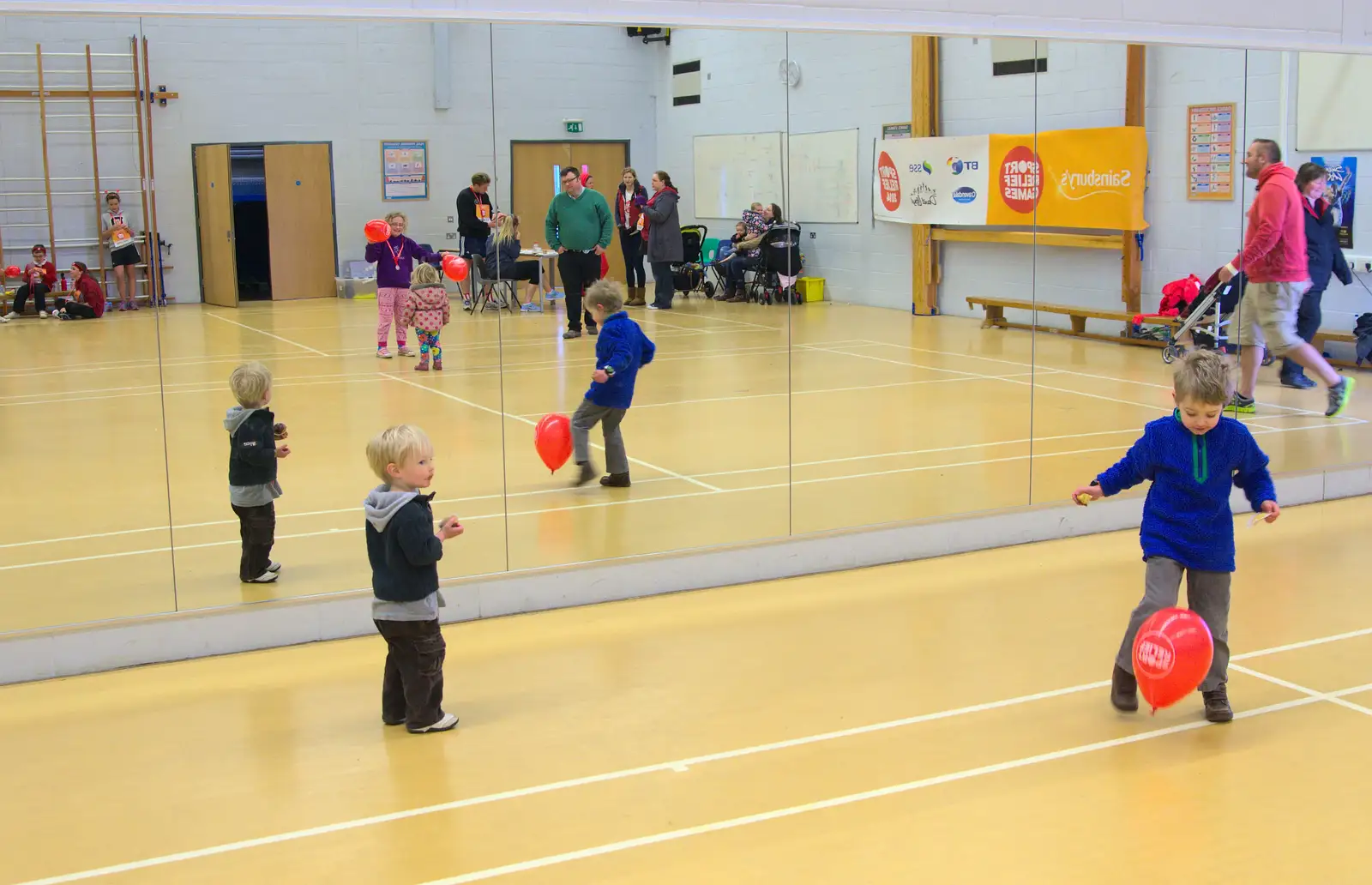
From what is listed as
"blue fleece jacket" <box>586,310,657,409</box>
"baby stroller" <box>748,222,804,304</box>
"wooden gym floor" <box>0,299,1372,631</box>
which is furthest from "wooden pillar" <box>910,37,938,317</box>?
"blue fleece jacket" <box>586,310,657,409</box>

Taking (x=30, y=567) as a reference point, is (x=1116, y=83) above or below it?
above

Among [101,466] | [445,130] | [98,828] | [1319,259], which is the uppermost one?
[445,130]

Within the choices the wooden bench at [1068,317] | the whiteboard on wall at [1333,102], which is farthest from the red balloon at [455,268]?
the whiteboard on wall at [1333,102]

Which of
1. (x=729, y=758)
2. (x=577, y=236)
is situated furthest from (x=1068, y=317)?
(x=729, y=758)

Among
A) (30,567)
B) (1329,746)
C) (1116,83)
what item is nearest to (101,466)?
(30,567)

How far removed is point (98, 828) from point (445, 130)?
381 cm

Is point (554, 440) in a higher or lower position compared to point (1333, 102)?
lower

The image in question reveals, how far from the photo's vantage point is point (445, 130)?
685 cm

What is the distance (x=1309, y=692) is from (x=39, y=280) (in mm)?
5864

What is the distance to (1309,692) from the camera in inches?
212

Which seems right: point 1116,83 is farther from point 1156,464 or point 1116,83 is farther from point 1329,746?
point 1329,746

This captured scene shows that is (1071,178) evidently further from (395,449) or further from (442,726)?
(442,726)

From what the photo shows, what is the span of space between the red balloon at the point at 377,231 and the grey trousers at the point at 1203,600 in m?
3.99

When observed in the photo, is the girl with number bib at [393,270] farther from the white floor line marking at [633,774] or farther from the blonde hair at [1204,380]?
the blonde hair at [1204,380]
